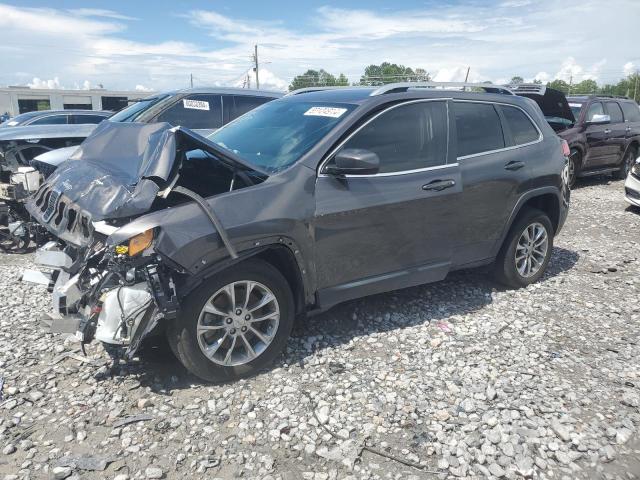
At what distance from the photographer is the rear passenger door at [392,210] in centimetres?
369

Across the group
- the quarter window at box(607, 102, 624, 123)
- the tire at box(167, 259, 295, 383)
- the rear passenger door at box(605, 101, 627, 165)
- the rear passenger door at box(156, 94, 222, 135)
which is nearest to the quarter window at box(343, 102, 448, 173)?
the tire at box(167, 259, 295, 383)

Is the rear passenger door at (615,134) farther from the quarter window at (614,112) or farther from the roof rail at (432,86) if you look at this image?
the roof rail at (432,86)

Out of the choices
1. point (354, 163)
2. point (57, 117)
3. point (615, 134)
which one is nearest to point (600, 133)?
point (615, 134)

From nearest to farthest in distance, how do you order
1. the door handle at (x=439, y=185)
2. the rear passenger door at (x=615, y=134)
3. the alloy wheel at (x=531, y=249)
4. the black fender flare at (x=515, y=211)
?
1. the door handle at (x=439, y=185)
2. the black fender flare at (x=515, y=211)
3. the alloy wheel at (x=531, y=249)
4. the rear passenger door at (x=615, y=134)

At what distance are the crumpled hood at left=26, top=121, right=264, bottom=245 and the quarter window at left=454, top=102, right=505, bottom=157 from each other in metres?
1.99

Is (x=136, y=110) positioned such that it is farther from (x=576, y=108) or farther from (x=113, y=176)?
(x=576, y=108)

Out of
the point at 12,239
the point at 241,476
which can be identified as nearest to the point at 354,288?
the point at 241,476

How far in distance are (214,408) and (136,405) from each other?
0.49 metres

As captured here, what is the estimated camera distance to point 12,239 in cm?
640

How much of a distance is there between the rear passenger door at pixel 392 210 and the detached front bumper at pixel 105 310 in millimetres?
1251

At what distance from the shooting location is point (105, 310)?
3041 millimetres

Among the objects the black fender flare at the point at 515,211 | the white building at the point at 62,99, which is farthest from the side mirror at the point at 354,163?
the white building at the point at 62,99

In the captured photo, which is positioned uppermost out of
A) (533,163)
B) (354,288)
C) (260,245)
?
(533,163)

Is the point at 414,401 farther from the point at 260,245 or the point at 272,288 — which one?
the point at 260,245
